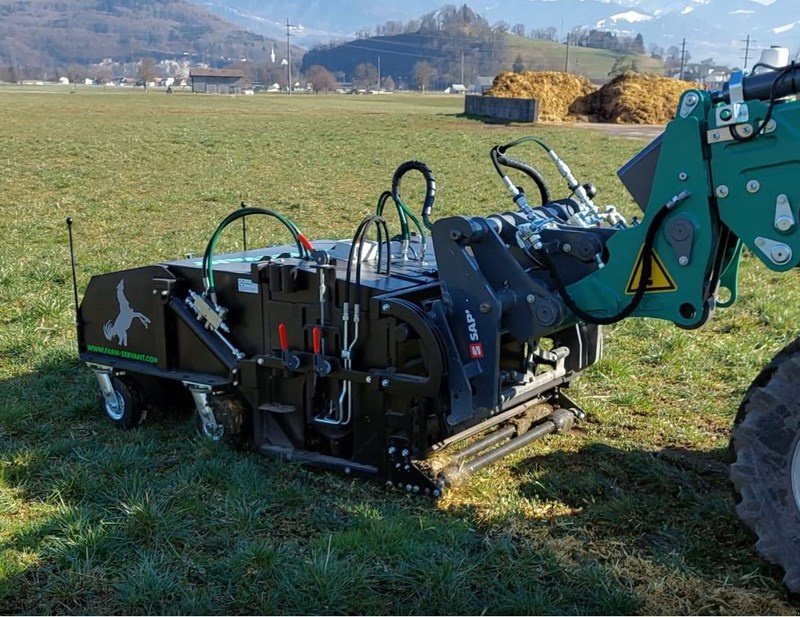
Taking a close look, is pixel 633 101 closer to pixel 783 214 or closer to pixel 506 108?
pixel 506 108

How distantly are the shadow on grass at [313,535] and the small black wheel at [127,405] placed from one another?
0.22 m

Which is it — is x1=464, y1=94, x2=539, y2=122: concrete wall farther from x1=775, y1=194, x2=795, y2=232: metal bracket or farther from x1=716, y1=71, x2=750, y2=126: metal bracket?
x1=775, y1=194, x2=795, y2=232: metal bracket

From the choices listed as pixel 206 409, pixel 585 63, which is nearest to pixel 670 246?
pixel 206 409

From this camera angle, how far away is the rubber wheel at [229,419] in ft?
18.6

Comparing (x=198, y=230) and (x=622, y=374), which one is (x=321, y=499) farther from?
(x=198, y=230)

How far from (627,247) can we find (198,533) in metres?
2.54

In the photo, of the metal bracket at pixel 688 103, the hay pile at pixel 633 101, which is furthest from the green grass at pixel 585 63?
the metal bracket at pixel 688 103

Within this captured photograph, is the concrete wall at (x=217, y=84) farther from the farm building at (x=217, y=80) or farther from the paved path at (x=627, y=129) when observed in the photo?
the paved path at (x=627, y=129)

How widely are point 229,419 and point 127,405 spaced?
37.6 inches

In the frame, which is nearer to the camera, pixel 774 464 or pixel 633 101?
pixel 774 464

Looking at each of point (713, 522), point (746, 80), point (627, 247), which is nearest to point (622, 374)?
point (713, 522)

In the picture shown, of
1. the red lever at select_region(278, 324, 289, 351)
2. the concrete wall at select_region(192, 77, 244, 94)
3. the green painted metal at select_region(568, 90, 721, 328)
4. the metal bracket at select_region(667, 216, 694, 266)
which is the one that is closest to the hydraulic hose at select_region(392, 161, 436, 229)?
the red lever at select_region(278, 324, 289, 351)

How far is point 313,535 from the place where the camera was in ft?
15.7

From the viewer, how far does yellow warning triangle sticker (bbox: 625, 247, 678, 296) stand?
175 inches
